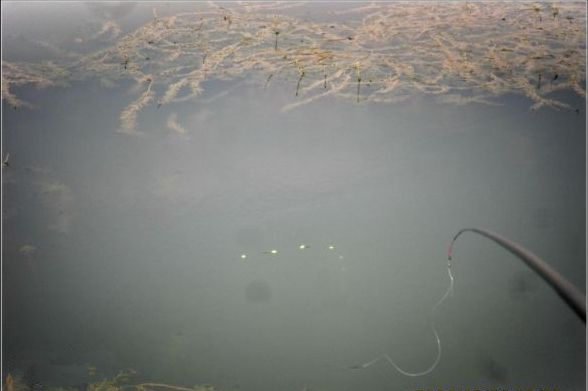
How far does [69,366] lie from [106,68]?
145cm

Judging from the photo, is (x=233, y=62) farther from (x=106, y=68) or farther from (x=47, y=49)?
(x=47, y=49)

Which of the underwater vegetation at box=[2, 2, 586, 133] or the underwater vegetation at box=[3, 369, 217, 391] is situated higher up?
the underwater vegetation at box=[2, 2, 586, 133]

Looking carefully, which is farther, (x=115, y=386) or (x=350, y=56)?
(x=350, y=56)

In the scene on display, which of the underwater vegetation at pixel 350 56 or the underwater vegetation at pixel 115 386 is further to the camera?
the underwater vegetation at pixel 350 56

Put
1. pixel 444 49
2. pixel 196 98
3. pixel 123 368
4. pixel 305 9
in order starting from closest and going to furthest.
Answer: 1. pixel 123 368
2. pixel 196 98
3. pixel 444 49
4. pixel 305 9

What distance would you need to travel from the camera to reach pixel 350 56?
7.14ft

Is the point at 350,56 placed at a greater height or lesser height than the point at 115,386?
greater

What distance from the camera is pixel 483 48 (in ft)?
7.27

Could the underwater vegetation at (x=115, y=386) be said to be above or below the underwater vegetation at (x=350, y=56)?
below

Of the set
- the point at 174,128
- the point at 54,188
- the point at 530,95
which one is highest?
the point at 530,95

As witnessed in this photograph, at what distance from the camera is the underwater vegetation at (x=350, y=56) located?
2.09 metres

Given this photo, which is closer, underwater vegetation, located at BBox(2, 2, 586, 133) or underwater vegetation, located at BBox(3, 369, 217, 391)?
underwater vegetation, located at BBox(3, 369, 217, 391)

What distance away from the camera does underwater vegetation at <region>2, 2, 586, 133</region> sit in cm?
209

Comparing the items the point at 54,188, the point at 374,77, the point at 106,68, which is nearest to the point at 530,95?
the point at 374,77
